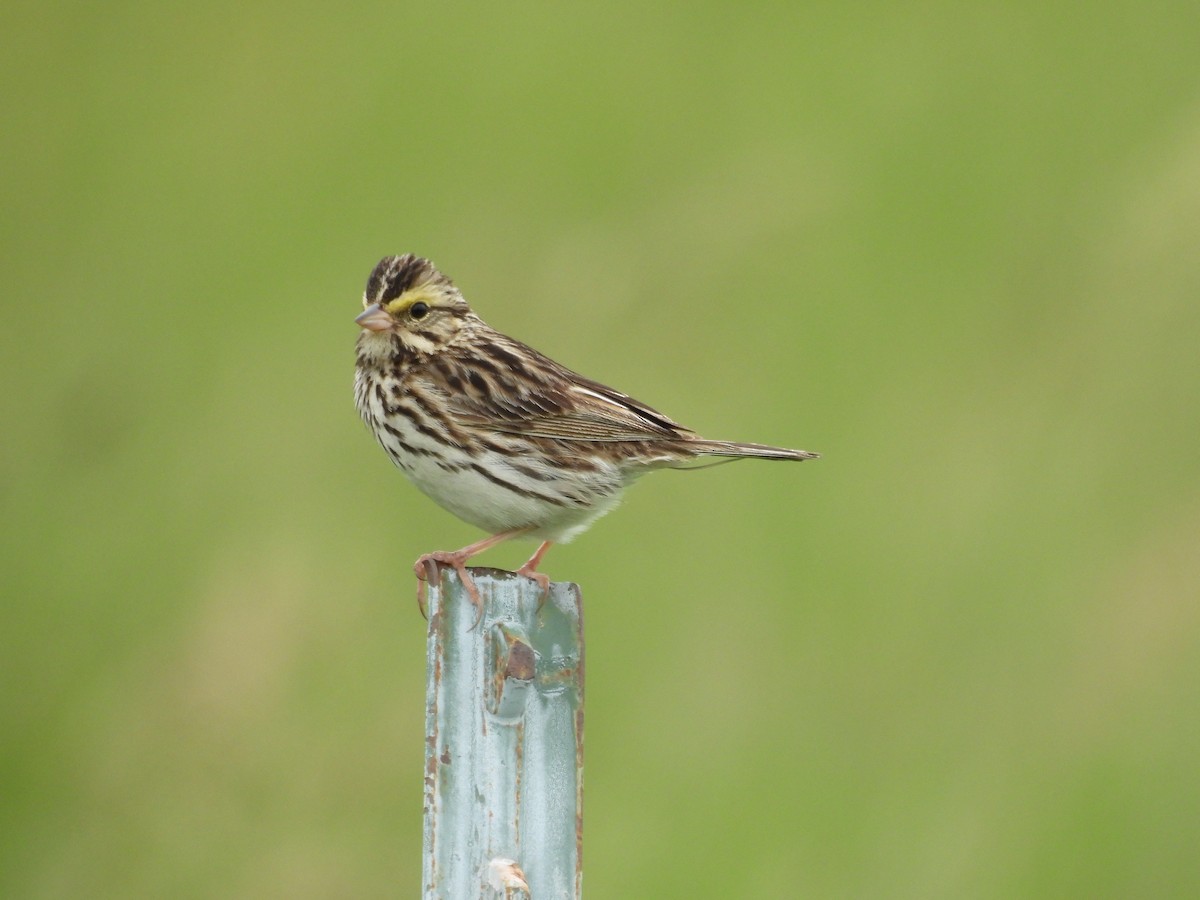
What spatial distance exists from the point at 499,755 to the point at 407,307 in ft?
7.11

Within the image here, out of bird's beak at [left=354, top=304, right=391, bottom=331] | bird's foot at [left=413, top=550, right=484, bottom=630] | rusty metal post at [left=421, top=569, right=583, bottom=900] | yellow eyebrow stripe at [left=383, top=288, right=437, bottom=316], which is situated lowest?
rusty metal post at [left=421, top=569, right=583, bottom=900]

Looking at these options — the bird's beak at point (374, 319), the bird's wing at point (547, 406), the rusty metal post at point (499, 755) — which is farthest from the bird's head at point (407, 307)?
the rusty metal post at point (499, 755)

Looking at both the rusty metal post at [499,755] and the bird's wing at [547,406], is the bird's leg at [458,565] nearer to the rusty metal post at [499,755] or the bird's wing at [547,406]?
the rusty metal post at [499,755]

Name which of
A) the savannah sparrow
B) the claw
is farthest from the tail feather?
the claw

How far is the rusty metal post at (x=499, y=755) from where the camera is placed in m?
3.28

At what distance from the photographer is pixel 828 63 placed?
8.56m

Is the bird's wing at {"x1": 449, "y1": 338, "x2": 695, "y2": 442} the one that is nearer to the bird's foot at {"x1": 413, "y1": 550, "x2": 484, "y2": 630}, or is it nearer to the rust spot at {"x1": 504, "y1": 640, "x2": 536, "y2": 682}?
the bird's foot at {"x1": 413, "y1": 550, "x2": 484, "y2": 630}

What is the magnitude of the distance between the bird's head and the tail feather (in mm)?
870

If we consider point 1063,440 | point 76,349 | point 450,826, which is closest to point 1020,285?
point 1063,440

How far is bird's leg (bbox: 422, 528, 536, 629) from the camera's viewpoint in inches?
132

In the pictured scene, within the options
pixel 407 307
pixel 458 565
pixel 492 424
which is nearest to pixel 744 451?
pixel 492 424

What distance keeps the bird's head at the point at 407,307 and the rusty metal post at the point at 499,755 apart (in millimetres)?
1898

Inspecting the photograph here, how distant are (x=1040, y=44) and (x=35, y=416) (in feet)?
17.4

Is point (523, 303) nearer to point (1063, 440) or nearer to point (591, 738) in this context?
point (591, 738)
